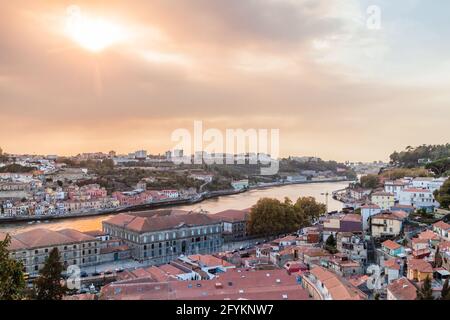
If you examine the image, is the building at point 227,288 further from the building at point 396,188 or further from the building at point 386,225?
the building at point 396,188

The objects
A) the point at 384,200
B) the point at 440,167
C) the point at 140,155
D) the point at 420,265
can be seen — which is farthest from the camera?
the point at 140,155

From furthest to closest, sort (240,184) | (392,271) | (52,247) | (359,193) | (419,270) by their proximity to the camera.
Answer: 1. (240,184)
2. (359,193)
3. (52,247)
4. (392,271)
5. (419,270)

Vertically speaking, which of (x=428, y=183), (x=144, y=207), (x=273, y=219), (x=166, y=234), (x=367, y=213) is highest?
(x=428, y=183)

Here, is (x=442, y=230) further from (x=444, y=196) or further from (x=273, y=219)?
(x=273, y=219)

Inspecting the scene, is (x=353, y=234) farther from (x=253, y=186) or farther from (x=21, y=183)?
(x=253, y=186)

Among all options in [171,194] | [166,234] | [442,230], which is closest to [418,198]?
[442,230]

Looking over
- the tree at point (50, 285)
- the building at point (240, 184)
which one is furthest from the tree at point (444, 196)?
the building at point (240, 184)

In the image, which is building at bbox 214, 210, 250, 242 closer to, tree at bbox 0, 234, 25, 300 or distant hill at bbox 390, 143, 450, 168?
tree at bbox 0, 234, 25, 300
